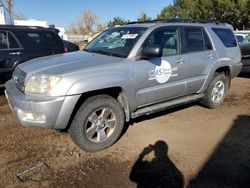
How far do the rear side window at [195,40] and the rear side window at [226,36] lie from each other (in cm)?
46

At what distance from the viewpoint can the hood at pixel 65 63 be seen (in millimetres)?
4031

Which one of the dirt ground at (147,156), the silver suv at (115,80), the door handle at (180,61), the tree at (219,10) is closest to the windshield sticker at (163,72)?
the silver suv at (115,80)

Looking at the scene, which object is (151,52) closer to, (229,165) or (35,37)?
(229,165)

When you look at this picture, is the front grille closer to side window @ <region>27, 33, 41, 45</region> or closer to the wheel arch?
the wheel arch

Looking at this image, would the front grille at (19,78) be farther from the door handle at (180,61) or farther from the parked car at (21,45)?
the parked car at (21,45)

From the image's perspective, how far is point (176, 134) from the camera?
16.2 ft

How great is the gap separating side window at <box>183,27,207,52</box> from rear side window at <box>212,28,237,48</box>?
1.66 ft

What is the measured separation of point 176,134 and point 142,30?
5.92ft

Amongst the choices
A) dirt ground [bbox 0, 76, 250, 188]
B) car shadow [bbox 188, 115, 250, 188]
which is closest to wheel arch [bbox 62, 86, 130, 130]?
dirt ground [bbox 0, 76, 250, 188]

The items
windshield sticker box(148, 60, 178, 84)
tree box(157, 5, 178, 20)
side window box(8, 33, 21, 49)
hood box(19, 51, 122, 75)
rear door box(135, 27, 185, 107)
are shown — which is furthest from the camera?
tree box(157, 5, 178, 20)

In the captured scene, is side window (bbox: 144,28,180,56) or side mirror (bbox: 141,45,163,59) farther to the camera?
side window (bbox: 144,28,180,56)

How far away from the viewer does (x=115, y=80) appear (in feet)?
13.8

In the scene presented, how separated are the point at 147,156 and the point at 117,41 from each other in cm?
201

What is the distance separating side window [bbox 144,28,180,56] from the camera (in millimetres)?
4941
